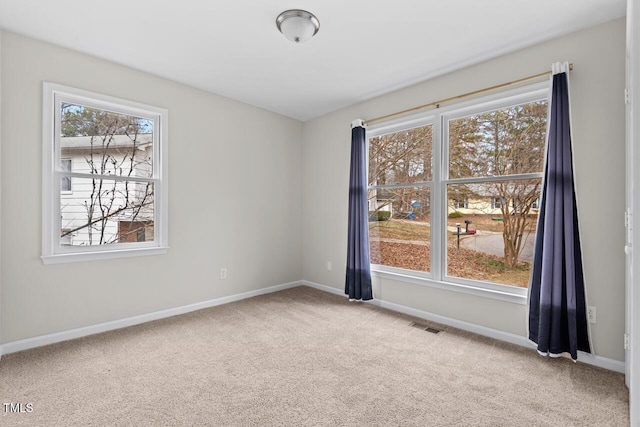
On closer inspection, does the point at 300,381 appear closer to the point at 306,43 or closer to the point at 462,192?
the point at 462,192

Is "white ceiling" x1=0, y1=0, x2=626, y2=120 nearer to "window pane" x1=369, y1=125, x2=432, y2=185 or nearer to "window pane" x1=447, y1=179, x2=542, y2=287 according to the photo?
"window pane" x1=369, y1=125, x2=432, y2=185

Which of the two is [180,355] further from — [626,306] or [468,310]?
[626,306]

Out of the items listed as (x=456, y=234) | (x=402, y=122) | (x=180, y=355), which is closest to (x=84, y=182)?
(x=180, y=355)

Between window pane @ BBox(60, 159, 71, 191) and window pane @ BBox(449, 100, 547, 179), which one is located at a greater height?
window pane @ BBox(449, 100, 547, 179)

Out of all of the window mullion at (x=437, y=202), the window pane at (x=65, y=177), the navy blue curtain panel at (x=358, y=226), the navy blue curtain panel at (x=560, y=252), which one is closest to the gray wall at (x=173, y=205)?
the window pane at (x=65, y=177)

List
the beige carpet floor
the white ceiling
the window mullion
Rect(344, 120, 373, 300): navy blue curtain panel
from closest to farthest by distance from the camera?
the beige carpet floor
the white ceiling
the window mullion
Rect(344, 120, 373, 300): navy blue curtain panel

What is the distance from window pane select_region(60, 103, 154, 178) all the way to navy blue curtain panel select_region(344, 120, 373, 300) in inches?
89.2

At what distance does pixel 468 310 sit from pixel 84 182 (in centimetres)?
378

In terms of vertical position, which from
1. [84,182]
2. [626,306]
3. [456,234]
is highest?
[84,182]

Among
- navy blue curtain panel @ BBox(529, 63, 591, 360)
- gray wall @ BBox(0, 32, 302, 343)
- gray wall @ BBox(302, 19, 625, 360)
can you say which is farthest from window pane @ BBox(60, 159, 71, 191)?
navy blue curtain panel @ BBox(529, 63, 591, 360)

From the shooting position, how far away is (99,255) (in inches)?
111

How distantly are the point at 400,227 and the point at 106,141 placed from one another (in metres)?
3.20

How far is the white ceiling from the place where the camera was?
6.96ft

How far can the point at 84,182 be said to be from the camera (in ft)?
9.26
